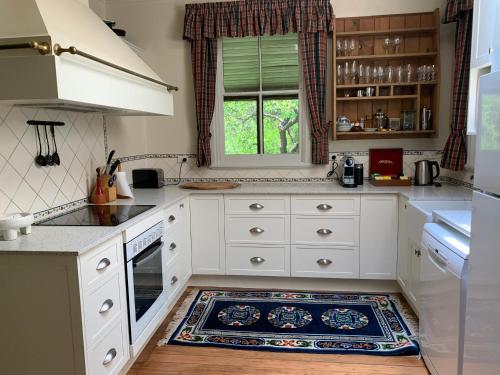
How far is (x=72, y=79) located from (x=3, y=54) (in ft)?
0.85

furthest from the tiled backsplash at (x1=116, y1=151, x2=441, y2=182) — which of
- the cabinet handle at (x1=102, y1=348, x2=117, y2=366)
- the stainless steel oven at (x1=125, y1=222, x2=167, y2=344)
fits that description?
the cabinet handle at (x1=102, y1=348, x2=117, y2=366)

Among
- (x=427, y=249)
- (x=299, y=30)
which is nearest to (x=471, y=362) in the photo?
(x=427, y=249)

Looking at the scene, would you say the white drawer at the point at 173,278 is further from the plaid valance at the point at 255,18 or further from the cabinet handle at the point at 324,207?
the plaid valance at the point at 255,18

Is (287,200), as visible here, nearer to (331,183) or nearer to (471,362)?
(331,183)

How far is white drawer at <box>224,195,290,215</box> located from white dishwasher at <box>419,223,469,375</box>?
126cm

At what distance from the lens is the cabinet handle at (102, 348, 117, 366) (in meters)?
1.87

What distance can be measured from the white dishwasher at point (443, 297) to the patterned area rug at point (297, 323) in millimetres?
356

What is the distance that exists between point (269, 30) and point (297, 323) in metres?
2.44

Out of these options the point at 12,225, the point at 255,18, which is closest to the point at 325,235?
the point at 255,18

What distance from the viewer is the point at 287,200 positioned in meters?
3.20

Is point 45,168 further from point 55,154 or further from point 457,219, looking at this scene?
point 457,219

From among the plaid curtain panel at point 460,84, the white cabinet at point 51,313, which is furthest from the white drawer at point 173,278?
the plaid curtain panel at point 460,84

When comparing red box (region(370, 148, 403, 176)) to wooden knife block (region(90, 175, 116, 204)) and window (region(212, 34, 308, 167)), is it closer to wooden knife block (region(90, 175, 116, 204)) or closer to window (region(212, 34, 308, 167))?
window (region(212, 34, 308, 167))

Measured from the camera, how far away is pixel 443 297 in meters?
1.89
